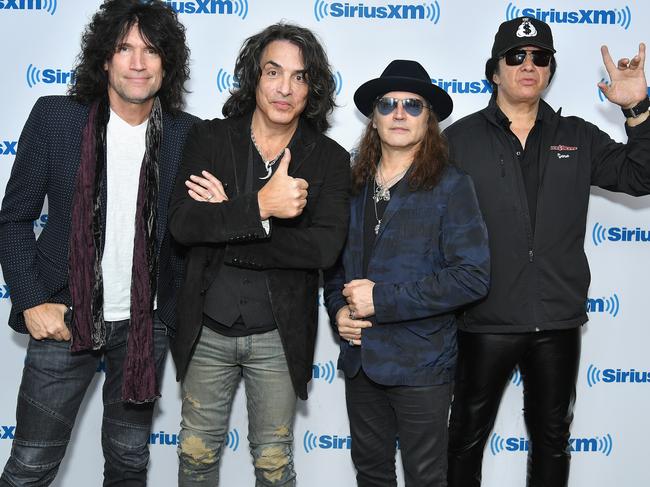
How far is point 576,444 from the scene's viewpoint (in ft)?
11.1

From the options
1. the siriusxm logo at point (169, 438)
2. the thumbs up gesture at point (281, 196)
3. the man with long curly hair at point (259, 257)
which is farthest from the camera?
the siriusxm logo at point (169, 438)

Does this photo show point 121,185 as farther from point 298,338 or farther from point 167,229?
point 298,338

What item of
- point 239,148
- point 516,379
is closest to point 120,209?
point 239,148

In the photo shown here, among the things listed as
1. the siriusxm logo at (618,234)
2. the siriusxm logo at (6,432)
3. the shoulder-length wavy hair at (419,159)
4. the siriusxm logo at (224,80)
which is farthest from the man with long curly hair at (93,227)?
the siriusxm logo at (618,234)

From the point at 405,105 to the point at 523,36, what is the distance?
0.63 metres

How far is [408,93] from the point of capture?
2.52 m

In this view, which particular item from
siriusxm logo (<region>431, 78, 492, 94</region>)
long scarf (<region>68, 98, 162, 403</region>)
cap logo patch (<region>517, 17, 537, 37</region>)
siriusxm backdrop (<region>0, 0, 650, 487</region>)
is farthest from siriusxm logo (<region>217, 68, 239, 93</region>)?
cap logo patch (<region>517, 17, 537, 37</region>)

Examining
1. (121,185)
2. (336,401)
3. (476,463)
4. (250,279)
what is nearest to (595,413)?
(476,463)

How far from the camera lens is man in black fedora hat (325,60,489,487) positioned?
239 cm

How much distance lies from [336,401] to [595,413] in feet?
4.02

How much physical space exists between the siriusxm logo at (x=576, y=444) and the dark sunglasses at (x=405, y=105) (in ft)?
5.57

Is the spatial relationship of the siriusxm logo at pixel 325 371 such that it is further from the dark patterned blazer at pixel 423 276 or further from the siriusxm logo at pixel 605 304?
the siriusxm logo at pixel 605 304

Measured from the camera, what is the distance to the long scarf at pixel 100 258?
2406 mm

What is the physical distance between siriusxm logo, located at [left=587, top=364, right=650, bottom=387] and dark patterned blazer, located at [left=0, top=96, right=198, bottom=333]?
7.55 feet
